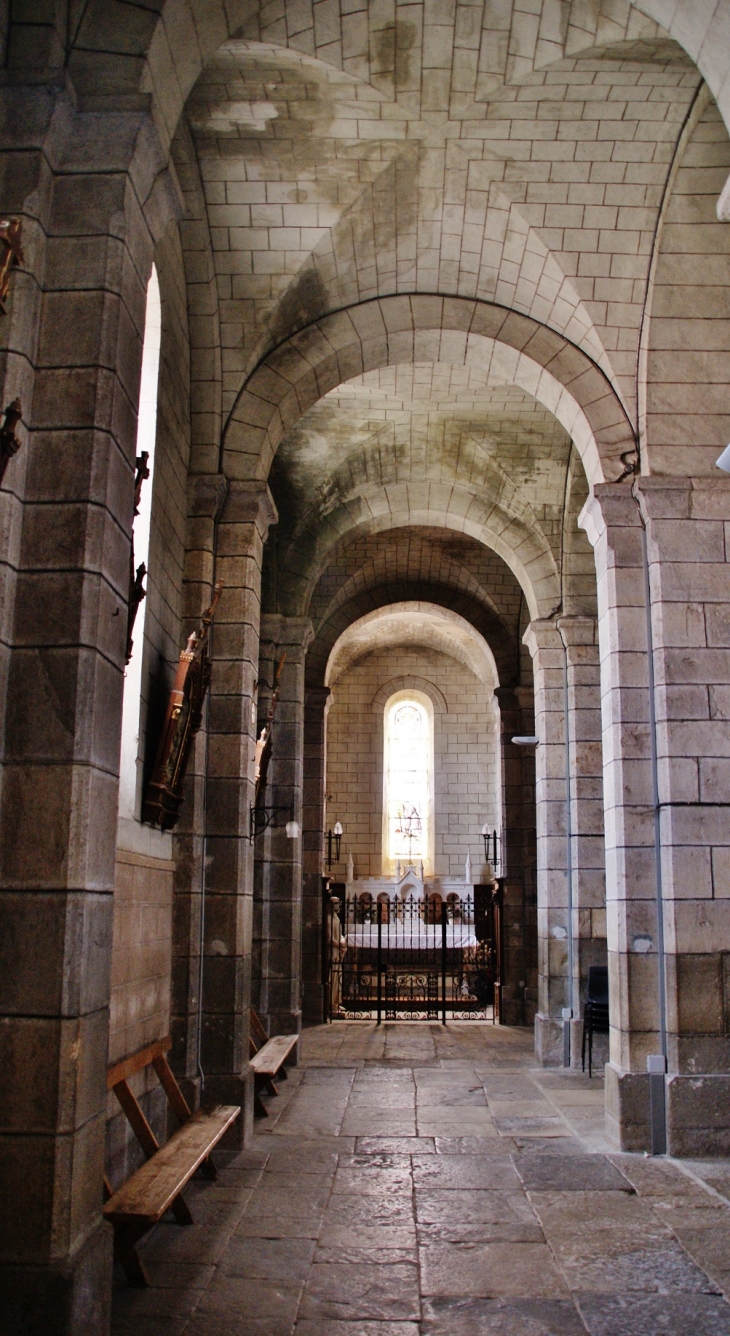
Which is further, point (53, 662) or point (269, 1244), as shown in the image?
point (269, 1244)

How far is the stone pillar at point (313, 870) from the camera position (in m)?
12.3

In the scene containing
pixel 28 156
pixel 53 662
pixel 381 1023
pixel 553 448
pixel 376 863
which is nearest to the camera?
pixel 53 662

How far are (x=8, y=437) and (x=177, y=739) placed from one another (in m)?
2.78

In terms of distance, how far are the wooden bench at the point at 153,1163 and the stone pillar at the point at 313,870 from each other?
624cm

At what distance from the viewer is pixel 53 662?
350 cm

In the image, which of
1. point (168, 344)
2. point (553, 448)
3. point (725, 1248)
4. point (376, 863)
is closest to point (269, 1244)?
point (725, 1248)

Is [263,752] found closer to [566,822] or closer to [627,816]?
[566,822]

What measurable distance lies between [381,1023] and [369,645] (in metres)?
8.87

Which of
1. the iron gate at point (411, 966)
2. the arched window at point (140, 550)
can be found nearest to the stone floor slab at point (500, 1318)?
the arched window at point (140, 550)

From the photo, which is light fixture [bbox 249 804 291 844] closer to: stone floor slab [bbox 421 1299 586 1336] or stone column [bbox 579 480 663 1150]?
stone column [bbox 579 480 663 1150]

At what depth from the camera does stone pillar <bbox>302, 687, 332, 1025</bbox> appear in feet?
40.3

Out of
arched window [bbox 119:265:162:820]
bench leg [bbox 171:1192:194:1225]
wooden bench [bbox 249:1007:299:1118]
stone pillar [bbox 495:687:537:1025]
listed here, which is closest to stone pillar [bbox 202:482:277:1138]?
wooden bench [bbox 249:1007:299:1118]

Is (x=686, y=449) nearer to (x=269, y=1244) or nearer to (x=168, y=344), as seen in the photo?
(x=168, y=344)

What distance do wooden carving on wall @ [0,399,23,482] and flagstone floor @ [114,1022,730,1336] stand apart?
2.94m
